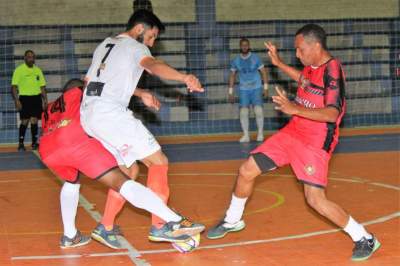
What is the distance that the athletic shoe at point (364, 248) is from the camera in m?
6.08

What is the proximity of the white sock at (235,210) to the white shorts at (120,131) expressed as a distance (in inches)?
39.4

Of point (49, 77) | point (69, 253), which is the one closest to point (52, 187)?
point (69, 253)

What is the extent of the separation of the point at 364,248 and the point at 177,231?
4.90ft

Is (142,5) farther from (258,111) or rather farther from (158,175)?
(158,175)

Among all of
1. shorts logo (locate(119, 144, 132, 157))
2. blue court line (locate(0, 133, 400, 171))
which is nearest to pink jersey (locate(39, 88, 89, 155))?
shorts logo (locate(119, 144, 132, 157))

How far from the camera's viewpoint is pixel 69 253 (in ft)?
21.9

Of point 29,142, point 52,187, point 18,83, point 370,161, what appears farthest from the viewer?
point 29,142

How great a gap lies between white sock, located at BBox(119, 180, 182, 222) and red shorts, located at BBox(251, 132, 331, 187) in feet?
3.25

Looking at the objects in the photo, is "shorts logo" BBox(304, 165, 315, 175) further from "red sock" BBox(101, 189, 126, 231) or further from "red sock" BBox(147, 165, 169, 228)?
"red sock" BBox(101, 189, 126, 231)

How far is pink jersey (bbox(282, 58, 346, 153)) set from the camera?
6156mm

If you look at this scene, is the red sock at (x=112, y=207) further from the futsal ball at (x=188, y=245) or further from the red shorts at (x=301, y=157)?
the red shorts at (x=301, y=157)

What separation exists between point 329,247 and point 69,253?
2.22m

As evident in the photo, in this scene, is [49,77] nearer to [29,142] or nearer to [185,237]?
[29,142]

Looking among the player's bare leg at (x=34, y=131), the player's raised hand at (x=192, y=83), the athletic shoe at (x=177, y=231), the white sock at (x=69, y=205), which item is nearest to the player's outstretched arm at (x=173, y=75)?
the player's raised hand at (x=192, y=83)
